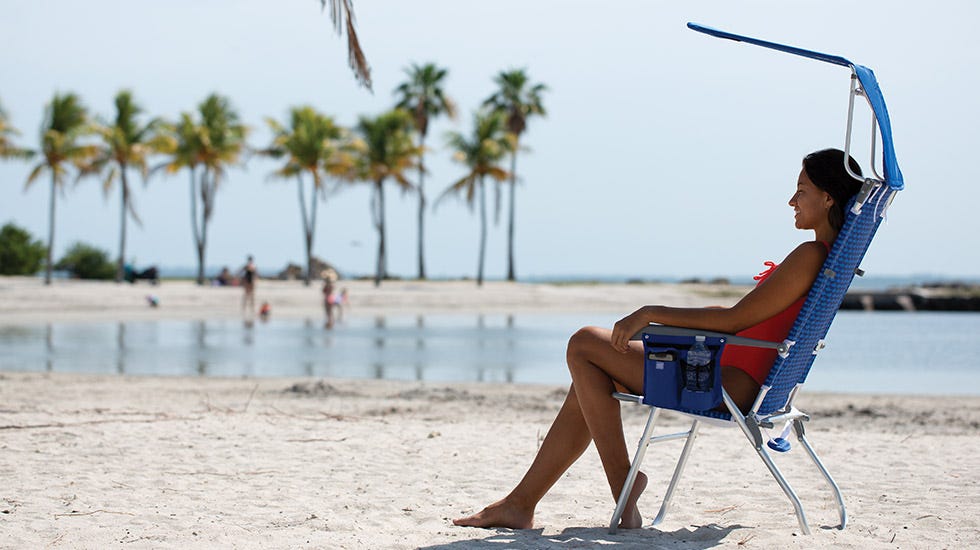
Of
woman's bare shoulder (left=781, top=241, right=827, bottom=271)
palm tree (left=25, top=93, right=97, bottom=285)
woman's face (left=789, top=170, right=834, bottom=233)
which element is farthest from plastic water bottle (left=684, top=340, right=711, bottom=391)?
palm tree (left=25, top=93, right=97, bottom=285)

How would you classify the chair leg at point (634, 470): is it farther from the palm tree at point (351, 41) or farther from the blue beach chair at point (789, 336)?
the palm tree at point (351, 41)

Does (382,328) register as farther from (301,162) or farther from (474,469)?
(301,162)

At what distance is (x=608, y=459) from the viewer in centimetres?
369

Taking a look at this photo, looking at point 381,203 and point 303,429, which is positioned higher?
point 381,203

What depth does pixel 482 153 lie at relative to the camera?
1884 inches

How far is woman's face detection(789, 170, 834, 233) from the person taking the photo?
3543 millimetres

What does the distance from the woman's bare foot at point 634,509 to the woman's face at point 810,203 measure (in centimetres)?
111

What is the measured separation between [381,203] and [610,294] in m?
13.7

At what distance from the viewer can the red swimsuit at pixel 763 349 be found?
3.50 m

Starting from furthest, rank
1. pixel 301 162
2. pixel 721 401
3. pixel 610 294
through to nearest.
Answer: pixel 301 162, pixel 610 294, pixel 721 401

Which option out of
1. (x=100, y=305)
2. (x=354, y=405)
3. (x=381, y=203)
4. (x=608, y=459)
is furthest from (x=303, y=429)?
(x=381, y=203)

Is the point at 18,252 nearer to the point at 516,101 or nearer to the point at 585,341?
the point at 516,101

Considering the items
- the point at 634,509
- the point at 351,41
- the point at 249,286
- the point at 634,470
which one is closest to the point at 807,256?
the point at 634,470

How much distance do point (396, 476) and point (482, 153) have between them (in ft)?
142
